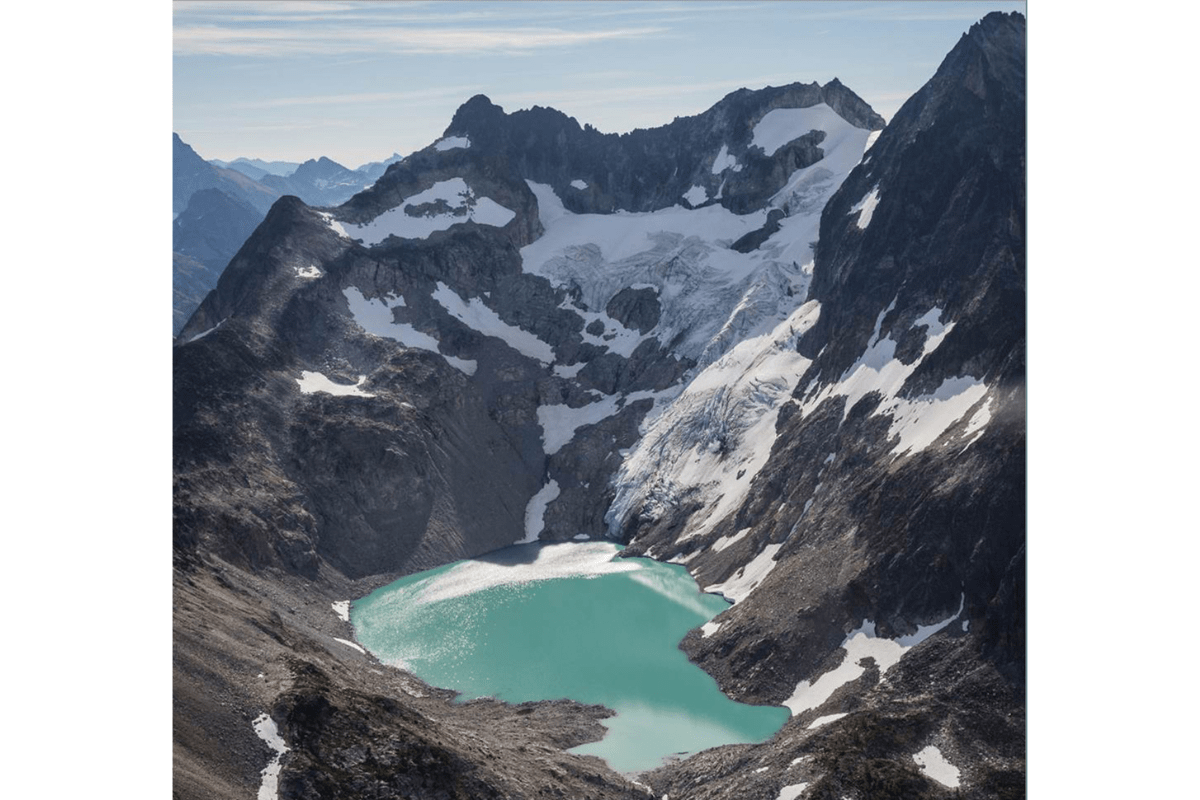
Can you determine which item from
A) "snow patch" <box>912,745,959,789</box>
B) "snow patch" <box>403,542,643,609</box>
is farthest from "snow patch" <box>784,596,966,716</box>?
"snow patch" <box>403,542,643,609</box>

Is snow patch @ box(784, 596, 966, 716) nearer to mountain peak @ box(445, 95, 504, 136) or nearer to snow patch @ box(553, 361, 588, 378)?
snow patch @ box(553, 361, 588, 378)

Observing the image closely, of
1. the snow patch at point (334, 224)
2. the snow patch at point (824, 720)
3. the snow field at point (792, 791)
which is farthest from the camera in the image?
the snow patch at point (334, 224)

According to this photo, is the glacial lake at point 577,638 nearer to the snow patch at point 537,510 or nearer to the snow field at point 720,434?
the snow patch at point 537,510

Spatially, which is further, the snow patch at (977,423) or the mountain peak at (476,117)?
the mountain peak at (476,117)

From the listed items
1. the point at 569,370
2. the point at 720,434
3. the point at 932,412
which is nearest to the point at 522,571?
the point at 720,434

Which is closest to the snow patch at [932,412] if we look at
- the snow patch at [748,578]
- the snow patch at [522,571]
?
the snow patch at [748,578]

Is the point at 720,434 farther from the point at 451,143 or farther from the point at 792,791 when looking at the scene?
the point at 451,143
